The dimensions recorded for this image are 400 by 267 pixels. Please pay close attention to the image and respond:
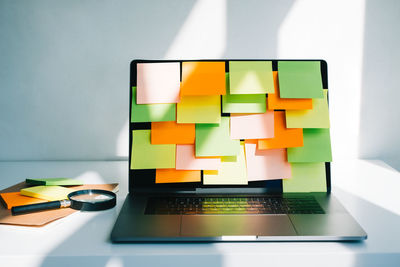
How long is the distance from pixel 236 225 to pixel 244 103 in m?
0.32

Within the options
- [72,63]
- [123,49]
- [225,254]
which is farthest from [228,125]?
[72,63]

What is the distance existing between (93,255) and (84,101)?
80 centimetres

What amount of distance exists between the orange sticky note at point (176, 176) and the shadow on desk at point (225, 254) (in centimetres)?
25

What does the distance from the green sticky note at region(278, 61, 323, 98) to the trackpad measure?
1.00 ft

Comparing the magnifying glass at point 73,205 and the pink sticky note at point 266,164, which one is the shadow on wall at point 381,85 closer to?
the pink sticky note at point 266,164

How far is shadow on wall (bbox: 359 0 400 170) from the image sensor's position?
3.83ft

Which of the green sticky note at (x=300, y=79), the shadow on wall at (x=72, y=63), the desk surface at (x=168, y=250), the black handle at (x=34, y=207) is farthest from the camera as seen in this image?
the shadow on wall at (x=72, y=63)

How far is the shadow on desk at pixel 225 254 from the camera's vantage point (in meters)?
0.49

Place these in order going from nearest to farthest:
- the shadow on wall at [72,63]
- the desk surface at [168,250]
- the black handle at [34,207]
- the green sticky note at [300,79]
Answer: the desk surface at [168,250] < the black handle at [34,207] < the green sticky note at [300,79] < the shadow on wall at [72,63]

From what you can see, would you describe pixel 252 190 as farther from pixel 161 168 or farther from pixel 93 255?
pixel 93 255

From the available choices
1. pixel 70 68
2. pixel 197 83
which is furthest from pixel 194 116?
pixel 70 68

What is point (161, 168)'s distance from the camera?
0.76m

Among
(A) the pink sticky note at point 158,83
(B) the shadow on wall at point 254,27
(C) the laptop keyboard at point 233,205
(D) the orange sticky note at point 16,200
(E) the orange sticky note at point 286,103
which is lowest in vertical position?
(C) the laptop keyboard at point 233,205

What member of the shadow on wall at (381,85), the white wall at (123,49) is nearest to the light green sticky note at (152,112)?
the white wall at (123,49)
